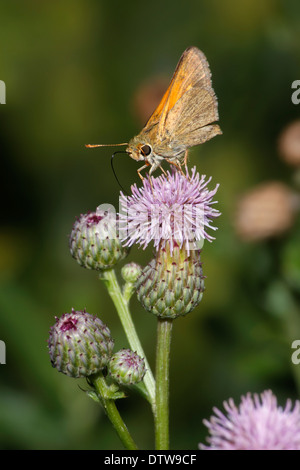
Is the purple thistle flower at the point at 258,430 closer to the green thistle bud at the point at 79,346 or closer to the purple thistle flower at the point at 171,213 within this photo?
the green thistle bud at the point at 79,346

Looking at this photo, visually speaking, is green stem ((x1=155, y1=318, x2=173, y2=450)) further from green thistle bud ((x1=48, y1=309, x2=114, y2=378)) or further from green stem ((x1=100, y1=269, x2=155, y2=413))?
green thistle bud ((x1=48, y1=309, x2=114, y2=378))

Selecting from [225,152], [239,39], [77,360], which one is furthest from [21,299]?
A: [239,39]

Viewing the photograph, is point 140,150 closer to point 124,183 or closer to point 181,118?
point 181,118

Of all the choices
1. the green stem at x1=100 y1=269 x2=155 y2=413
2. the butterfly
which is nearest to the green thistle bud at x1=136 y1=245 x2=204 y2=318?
the green stem at x1=100 y1=269 x2=155 y2=413

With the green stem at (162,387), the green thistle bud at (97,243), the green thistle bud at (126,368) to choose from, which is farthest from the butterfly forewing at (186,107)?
the green thistle bud at (126,368)

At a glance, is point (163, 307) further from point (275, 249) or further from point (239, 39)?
point (239, 39)
